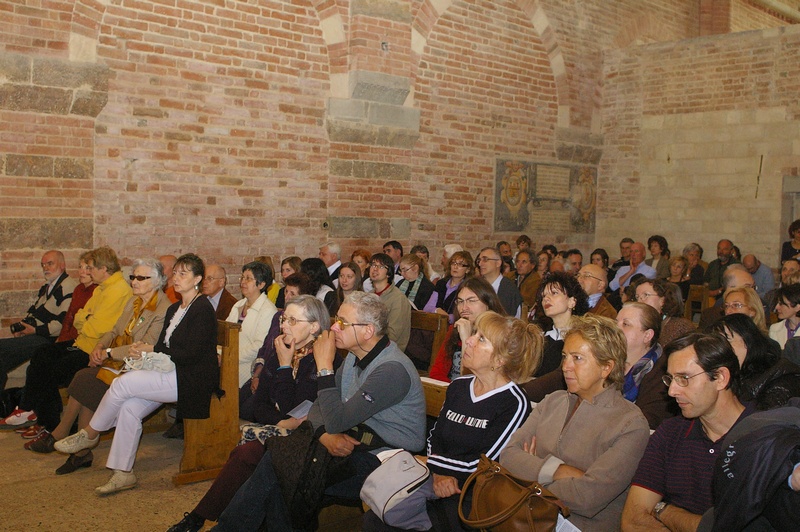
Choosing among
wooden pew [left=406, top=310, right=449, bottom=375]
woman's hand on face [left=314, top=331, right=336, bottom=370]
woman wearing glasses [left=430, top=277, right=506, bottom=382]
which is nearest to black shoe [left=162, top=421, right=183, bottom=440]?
wooden pew [left=406, top=310, right=449, bottom=375]

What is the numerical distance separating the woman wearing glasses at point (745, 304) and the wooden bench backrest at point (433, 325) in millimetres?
1970

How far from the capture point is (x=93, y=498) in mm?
4898

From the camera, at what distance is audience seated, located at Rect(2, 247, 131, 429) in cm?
622

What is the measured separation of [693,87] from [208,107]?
7.62 meters

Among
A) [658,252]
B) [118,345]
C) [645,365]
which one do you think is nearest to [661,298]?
[645,365]

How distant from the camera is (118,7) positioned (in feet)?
26.9

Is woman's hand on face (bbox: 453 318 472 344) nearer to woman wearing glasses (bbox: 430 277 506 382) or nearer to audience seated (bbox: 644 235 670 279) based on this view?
woman wearing glasses (bbox: 430 277 506 382)

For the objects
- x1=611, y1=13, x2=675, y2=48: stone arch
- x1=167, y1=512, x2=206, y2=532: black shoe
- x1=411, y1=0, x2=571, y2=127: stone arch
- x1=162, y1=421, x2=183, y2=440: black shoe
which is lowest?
x1=162, y1=421, x2=183, y2=440: black shoe

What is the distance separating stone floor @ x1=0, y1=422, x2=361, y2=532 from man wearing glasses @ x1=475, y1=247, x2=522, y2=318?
296 centimetres

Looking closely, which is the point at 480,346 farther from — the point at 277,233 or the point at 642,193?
the point at 642,193

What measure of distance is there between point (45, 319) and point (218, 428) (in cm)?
277

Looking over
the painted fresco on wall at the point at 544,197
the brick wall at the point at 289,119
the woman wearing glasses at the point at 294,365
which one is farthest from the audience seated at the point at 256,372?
the painted fresco on wall at the point at 544,197

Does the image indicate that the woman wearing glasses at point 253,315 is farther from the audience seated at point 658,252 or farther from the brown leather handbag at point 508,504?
the audience seated at point 658,252

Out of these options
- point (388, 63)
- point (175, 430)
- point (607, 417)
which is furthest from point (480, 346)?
point (388, 63)
